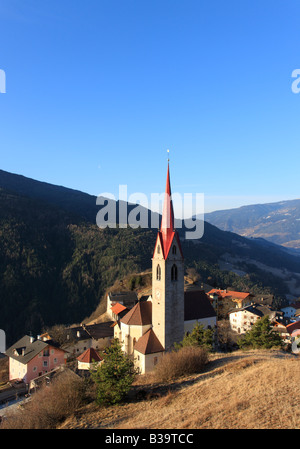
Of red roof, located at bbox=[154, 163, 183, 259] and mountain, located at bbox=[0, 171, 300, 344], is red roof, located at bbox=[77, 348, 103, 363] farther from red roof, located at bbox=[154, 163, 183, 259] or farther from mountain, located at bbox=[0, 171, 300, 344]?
mountain, located at bbox=[0, 171, 300, 344]

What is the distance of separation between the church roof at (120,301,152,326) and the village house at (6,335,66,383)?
15.9 meters

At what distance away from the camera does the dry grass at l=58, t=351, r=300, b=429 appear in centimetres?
1435

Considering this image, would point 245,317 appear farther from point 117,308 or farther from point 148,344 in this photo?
point 148,344

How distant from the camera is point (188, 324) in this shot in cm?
3853

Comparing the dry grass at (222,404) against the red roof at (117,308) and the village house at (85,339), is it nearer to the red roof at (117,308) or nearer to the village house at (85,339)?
the village house at (85,339)

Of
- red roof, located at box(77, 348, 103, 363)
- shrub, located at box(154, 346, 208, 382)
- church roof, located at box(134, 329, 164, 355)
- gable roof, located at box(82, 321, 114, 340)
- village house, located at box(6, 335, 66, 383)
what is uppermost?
shrub, located at box(154, 346, 208, 382)

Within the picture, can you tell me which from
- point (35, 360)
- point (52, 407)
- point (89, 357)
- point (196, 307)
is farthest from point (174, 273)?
point (35, 360)

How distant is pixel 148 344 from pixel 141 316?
3.76 meters

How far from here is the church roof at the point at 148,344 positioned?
34062mm

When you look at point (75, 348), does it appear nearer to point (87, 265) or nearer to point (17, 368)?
point (17, 368)

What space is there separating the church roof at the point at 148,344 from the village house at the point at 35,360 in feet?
58.8

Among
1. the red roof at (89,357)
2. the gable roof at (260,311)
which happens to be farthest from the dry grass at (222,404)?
the gable roof at (260,311)

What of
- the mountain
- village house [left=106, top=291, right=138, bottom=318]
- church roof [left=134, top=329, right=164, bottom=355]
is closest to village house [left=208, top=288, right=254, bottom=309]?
the mountain

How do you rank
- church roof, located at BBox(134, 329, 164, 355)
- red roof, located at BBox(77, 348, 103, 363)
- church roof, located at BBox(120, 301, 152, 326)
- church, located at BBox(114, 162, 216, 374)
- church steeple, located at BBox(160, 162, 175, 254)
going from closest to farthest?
1. church roof, located at BBox(134, 329, 164, 355)
2. church, located at BBox(114, 162, 216, 374)
3. church steeple, located at BBox(160, 162, 175, 254)
4. church roof, located at BBox(120, 301, 152, 326)
5. red roof, located at BBox(77, 348, 103, 363)
